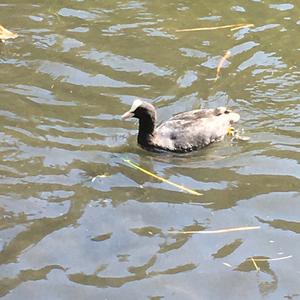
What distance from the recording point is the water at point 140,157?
20.5 ft

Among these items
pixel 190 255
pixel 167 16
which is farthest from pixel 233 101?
pixel 190 255

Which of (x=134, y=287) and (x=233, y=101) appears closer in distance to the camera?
(x=134, y=287)

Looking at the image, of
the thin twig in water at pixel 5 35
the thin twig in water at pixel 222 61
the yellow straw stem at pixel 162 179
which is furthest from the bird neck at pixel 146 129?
the thin twig in water at pixel 5 35

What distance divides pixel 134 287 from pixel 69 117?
2.90m

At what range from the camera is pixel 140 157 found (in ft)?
26.5

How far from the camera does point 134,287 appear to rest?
6062 mm

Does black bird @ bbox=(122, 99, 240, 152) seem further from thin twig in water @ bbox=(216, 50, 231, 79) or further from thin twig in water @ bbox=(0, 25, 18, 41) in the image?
thin twig in water @ bbox=(0, 25, 18, 41)

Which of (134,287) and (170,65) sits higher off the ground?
(170,65)

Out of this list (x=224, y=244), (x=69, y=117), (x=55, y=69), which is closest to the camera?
(x=224, y=244)

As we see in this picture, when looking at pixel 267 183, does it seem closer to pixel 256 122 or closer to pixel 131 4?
pixel 256 122

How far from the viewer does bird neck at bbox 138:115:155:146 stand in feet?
26.5

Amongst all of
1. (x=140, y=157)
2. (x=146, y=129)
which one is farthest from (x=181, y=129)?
(x=140, y=157)

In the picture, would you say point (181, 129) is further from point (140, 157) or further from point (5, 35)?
point (5, 35)

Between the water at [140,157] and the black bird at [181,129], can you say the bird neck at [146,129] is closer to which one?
the black bird at [181,129]
